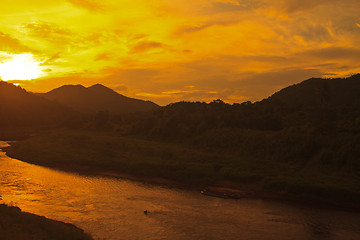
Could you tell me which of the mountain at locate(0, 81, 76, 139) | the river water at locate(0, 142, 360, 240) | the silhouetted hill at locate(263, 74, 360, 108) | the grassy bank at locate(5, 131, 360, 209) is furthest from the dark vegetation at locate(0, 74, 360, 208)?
the mountain at locate(0, 81, 76, 139)

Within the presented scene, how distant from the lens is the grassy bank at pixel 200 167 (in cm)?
4509

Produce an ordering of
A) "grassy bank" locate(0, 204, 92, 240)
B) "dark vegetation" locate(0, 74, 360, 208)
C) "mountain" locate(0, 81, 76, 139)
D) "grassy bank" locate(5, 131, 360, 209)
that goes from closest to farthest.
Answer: "grassy bank" locate(0, 204, 92, 240), "grassy bank" locate(5, 131, 360, 209), "dark vegetation" locate(0, 74, 360, 208), "mountain" locate(0, 81, 76, 139)

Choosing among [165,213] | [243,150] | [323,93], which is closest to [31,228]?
[165,213]

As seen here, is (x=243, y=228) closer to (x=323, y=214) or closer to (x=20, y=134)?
(x=323, y=214)

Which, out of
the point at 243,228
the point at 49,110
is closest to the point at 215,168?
the point at 243,228

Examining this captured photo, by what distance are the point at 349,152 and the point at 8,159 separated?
62.6 meters

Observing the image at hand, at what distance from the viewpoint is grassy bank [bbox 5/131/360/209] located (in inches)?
1775

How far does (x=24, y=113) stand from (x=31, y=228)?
480ft

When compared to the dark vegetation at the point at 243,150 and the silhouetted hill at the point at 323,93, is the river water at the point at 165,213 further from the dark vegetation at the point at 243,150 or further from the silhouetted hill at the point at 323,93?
the silhouetted hill at the point at 323,93

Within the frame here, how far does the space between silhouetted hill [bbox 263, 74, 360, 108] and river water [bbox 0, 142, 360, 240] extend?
63462 mm

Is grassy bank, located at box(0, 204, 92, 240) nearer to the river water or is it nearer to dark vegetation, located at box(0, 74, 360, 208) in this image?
the river water

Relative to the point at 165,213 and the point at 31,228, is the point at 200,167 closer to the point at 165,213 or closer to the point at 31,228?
the point at 165,213

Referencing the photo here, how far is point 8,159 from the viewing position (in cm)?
6975

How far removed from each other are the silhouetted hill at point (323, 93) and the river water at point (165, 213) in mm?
63462
